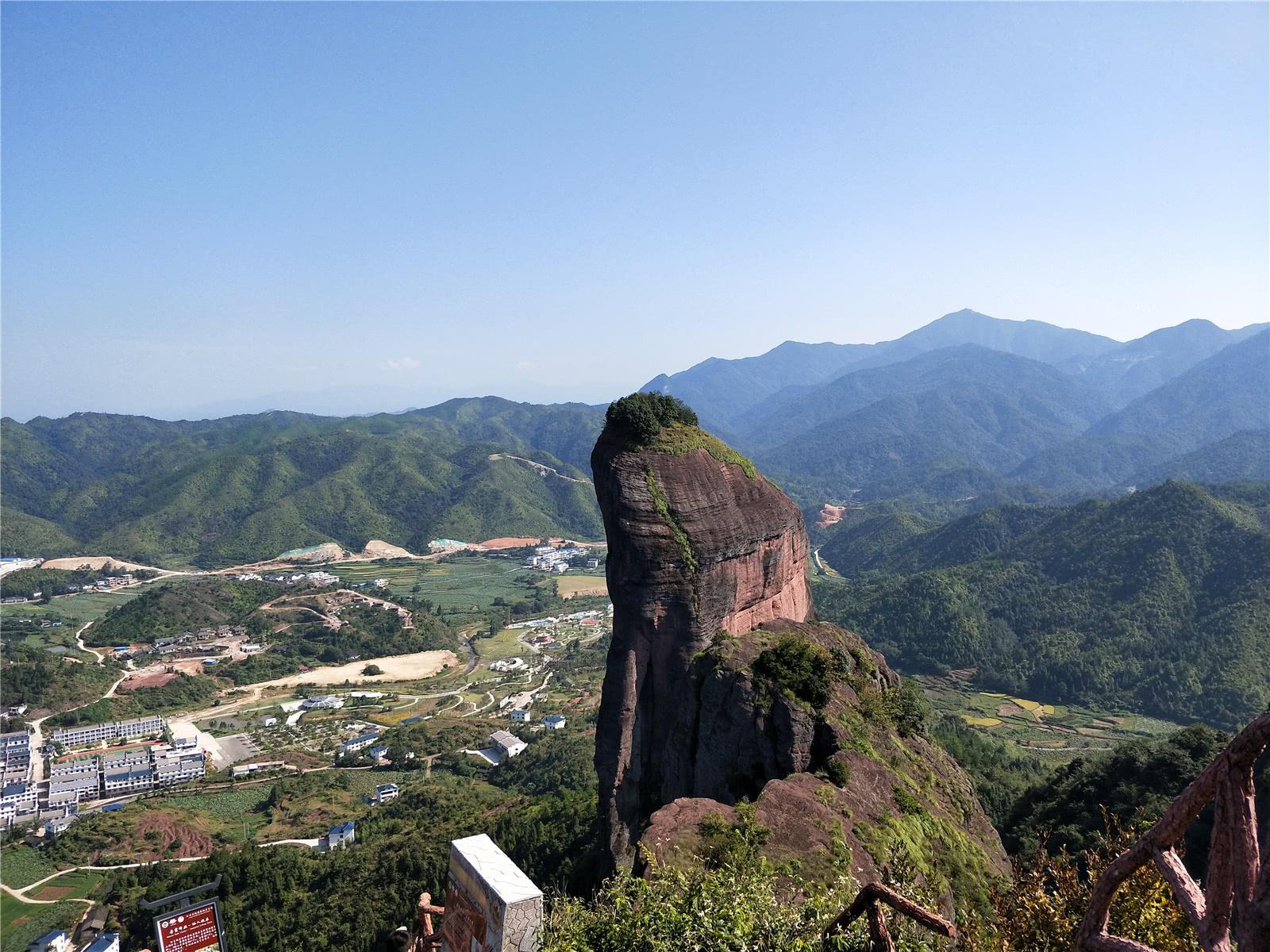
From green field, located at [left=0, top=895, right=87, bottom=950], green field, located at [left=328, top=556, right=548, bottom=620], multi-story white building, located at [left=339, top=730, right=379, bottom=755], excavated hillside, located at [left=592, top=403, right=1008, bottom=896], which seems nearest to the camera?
excavated hillside, located at [left=592, top=403, right=1008, bottom=896]

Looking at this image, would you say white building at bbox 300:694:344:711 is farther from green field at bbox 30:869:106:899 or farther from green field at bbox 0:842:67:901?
green field at bbox 30:869:106:899

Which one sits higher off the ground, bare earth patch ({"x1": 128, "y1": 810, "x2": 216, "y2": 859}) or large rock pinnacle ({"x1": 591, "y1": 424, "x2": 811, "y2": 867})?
large rock pinnacle ({"x1": 591, "y1": 424, "x2": 811, "y2": 867})

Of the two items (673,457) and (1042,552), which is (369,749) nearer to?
(673,457)

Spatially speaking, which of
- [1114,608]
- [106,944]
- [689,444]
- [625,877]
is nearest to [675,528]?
[689,444]

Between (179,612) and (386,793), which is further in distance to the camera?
(179,612)

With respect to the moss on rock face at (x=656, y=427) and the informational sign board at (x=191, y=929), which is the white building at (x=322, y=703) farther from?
the informational sign board at (x=191, y=929)

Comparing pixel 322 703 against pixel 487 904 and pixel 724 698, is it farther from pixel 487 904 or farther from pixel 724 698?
pixel 487 904

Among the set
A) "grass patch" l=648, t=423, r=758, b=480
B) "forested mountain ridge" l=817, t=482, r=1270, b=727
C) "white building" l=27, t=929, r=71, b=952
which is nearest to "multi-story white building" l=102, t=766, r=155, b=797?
"white building" l=27, t=929, r=71, b=952
